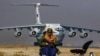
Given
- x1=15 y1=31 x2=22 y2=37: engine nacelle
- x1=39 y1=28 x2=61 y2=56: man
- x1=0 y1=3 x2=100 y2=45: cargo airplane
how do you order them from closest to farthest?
x1=39 y1=28 x2=61 y2=56: man < x1=0 y1=3 x2=100 y2=45: cargo airplane < x1=15 y1=31 x2=22 y2=37: engine nacelle

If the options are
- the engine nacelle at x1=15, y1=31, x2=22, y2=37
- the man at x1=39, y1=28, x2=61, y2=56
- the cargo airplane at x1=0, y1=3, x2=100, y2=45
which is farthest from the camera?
the engine nacelle at x1=15, y1=31, x2=22, y2=37

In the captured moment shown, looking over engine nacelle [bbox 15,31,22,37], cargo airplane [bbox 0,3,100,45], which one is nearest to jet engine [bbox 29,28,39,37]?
cargo airplane [bbox 0,3,100,45]

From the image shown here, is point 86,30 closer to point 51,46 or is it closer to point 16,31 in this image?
point 16,31

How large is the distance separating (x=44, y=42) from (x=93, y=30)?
5075 cm

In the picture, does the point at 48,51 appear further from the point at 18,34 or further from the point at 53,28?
the point at 18,34

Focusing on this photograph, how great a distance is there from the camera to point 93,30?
215 feet

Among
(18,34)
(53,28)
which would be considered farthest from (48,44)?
(18,34)

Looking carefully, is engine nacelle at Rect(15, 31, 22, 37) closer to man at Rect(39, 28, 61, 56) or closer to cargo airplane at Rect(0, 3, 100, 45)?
cargo airplane at Rect(0, 3, 100, 45)

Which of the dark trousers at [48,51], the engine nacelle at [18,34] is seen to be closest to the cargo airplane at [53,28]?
the engine nacelle at [18,34]

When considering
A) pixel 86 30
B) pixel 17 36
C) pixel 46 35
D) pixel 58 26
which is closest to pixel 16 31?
pixel 17 36

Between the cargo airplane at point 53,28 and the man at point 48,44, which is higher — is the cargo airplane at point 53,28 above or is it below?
below

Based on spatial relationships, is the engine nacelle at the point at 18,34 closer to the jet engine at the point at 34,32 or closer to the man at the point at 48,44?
the jet engine at the point at 34,32

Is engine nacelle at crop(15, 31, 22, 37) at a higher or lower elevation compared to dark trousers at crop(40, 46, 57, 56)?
lower

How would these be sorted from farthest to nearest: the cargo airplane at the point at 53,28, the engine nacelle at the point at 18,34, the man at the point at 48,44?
the engine nacelle at the point at 18,34 → the cargo airplane at the point at 53,28 → the man at the point at 48,44
